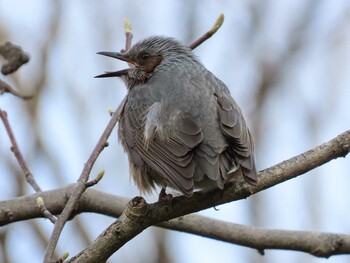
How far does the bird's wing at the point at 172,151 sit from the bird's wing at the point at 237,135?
0.23 metres

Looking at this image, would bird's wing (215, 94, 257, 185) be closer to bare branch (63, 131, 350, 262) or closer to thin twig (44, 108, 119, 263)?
bare branch (63, 131, 350, 262)

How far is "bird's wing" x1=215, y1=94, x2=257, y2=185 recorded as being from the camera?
15.9 feet

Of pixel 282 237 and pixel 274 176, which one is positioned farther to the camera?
pixel 282 237

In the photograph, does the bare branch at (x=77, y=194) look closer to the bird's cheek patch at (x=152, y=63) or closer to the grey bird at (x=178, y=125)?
the grey bird at (x=178, y=125)

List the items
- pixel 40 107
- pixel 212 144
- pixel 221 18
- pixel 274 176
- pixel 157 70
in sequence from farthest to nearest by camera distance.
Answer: pixel 40 107 → pixel 157 70 → pixel 221 18 → pixel 212 144 → pixel 274 176

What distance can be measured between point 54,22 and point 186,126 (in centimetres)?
735

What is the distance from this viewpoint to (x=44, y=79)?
11734 mm

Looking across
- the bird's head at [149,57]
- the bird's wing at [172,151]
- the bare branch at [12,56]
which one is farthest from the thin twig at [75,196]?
the bird's head at [149,57]

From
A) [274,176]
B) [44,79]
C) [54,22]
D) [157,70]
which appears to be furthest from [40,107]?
[274,176]

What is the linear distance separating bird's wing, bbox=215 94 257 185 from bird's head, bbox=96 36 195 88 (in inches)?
33.0

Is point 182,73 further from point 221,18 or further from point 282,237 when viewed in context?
point 282,237

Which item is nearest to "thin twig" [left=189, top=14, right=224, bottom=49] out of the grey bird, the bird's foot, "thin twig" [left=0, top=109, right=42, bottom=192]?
the grey bird

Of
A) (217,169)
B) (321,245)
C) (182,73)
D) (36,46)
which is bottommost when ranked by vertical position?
(321,245)

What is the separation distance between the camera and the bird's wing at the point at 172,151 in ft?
16.1
